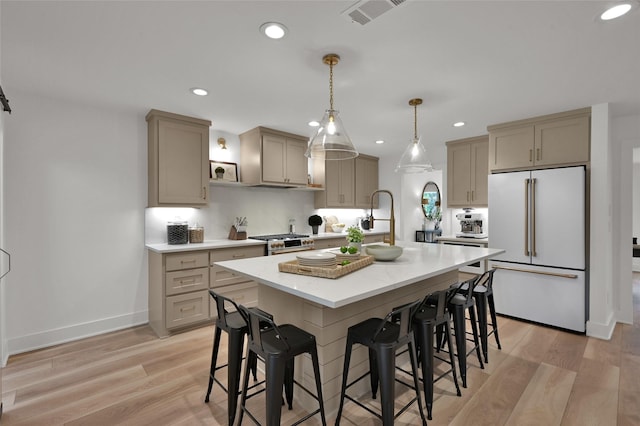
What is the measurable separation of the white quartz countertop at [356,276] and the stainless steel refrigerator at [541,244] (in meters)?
1.19

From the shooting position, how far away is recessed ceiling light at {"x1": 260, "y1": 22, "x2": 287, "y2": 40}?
1867mm

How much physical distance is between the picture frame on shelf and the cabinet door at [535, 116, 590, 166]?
373 cm

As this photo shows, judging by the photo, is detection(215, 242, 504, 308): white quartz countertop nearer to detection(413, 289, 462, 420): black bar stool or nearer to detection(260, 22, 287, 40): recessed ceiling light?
detection(413, 289, 462, 420): black bar stool

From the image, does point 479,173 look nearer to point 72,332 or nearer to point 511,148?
point 511,148

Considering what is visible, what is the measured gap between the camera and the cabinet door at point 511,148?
11.9ft

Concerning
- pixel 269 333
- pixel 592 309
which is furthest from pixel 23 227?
pixel 592 309

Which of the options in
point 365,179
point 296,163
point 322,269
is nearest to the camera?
point 322,269

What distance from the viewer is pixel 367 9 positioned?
1.69 metres

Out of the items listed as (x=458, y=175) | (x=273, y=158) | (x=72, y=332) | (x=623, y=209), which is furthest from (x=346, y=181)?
(x=72, y=332)

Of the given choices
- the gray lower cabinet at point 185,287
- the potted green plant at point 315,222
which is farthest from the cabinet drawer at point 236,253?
the potted green plant at point 315,222

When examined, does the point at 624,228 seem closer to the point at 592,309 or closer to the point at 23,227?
the point at 592,309

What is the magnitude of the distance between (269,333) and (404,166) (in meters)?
2.04

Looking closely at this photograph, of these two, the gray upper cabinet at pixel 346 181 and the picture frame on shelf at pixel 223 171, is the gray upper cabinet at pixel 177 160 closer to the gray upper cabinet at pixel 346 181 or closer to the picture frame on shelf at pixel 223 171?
the picture frame on shelf at pixel 223 171

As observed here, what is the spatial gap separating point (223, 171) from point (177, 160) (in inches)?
25.1
